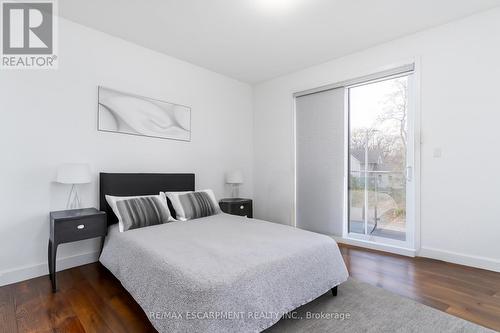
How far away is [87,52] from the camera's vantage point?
2871mm

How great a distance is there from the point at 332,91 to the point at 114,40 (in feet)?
9.91

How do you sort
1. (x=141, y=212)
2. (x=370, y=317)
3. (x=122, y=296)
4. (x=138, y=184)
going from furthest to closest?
(x=138, y=184) < (x=141, y=212) < (x=122, y=296) < (x=370, y=317)

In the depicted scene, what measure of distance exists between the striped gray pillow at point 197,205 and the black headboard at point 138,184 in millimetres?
382

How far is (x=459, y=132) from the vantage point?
277cm

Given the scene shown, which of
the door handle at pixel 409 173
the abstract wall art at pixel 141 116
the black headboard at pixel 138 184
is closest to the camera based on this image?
the black headboard at pixel 138 184

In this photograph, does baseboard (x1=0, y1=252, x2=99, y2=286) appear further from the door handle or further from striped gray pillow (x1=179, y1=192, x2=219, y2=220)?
the door handle

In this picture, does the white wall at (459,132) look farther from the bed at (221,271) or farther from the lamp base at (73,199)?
the lamp base at (73,199)

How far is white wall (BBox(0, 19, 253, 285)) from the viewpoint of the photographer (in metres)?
2.41

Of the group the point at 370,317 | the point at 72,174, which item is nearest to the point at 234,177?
the point at 72,174

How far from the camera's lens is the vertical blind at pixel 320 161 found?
3674mm

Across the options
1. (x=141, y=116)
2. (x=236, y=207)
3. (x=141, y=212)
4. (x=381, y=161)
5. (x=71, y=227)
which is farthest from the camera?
(x=236, y=207)

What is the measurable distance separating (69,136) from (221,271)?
7.80 feet

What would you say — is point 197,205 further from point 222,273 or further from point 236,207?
point 222,273

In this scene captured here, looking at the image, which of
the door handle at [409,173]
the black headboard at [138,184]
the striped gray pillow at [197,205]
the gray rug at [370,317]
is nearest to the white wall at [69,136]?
the black headboard at [138,184]
